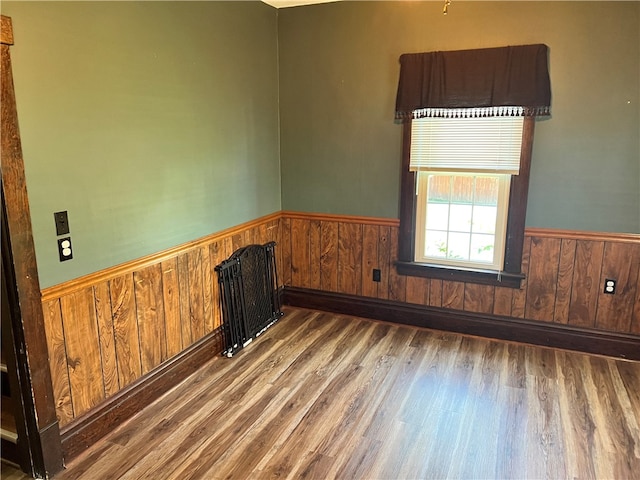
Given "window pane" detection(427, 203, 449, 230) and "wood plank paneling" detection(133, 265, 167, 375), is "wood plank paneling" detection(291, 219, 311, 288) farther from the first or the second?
"wood plank paneling" detection(133, 265, 167, 375)

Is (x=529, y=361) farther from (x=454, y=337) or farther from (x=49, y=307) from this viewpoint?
(x=49, y=307)

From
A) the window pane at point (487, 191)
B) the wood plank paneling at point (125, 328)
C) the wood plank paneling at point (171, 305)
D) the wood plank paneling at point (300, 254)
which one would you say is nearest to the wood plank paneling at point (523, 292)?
the window pane at point (487, 191)

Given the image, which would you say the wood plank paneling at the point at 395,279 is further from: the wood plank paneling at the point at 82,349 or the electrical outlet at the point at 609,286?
the wood plank paneling at the point at 82,349

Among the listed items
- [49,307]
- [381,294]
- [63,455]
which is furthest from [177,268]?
[381,294]

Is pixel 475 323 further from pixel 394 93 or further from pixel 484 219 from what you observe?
pixel 394 93

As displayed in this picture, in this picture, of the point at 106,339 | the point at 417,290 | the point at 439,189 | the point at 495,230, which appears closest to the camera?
the point at 106,339

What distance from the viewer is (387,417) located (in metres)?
2.68

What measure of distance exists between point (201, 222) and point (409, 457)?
1.87 m

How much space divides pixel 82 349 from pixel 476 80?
2928 millimetres

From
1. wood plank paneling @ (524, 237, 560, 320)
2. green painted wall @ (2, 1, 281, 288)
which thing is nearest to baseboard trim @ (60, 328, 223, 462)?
green painted wall @ (2, 1, 281, 288)

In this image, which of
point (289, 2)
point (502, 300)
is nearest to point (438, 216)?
point (502, 300)

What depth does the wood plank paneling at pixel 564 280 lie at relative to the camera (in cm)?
333

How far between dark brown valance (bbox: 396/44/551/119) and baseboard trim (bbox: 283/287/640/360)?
5.01 feet

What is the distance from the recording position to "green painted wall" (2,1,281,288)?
2072 mm
